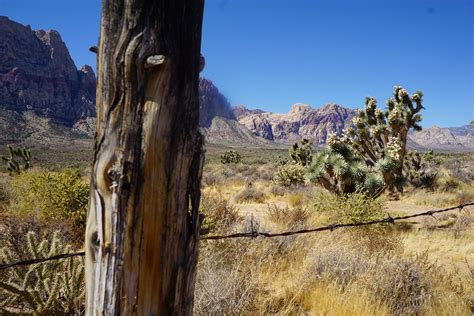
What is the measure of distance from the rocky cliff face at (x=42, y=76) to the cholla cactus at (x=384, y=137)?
111146mm

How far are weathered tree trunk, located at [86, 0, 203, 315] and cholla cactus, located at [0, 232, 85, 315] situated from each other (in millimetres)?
1962

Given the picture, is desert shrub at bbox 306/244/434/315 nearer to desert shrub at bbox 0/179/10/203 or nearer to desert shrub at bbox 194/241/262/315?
desert shrub at bbox 194/241/262/315

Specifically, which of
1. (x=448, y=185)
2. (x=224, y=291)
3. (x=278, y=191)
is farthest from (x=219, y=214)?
(x=448, y=185)

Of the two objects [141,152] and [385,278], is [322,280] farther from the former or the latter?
[141,152]

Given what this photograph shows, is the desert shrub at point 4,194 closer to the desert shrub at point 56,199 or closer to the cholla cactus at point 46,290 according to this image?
the desert shrub at point 56,199

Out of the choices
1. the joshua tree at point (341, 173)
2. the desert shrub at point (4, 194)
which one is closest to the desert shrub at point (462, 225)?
the joshua tree at point (341, 173)

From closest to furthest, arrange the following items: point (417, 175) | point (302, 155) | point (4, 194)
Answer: point (4, 194) → point (417, 175) → point (302, 155)

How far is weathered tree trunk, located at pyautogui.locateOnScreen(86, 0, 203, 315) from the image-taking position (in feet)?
4.36

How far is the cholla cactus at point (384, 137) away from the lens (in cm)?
1169

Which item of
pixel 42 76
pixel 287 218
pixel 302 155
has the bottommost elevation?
pixel 287 218

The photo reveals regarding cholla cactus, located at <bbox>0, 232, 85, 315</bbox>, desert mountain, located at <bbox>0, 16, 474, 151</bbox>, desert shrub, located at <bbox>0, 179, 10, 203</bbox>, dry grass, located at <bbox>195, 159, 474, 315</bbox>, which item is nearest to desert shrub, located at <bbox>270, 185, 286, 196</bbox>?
dry grass, located at <bbox>195, 159, 474, 315</bbox>

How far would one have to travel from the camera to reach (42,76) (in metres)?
141

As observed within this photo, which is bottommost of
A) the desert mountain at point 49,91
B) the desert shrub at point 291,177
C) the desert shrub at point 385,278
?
the desert shrub at point 291,177

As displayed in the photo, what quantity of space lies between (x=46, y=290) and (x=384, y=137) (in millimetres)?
14672
